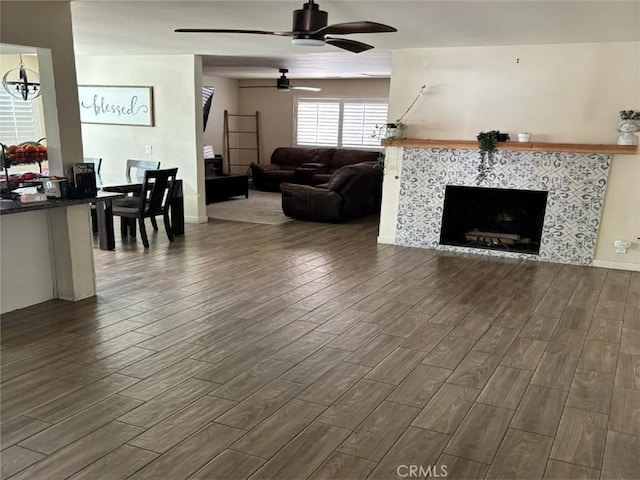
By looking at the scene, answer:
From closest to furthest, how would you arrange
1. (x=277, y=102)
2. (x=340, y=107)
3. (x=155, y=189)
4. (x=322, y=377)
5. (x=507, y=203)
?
1. (x=322, y=377)
2. (x=155, y=189)
3. (x=507, y=203)
4. (x=340, y=107)
5. (x=277, y=102)


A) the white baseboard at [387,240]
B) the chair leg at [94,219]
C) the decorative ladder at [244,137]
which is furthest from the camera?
the decorative ladder at [244,137]

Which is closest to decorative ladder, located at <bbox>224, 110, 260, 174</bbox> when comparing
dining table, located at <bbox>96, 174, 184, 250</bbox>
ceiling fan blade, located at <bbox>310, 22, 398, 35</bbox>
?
dining table, located at <bbox>96, 174, 184, 250</bbox>

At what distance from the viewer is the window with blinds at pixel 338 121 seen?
442 inches

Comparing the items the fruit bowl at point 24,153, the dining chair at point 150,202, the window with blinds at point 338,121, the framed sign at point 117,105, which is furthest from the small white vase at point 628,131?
the window with blinds at point 338,121

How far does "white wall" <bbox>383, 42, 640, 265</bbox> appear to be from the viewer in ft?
17.6

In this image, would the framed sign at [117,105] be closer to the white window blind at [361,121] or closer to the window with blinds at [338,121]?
the window with blinds at [338,121]

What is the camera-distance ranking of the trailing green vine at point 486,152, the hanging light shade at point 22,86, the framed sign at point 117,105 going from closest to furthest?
the hanging light shade at point 22,86 < the trailing green vine at point 486,152 < the framed sign at point 117,105

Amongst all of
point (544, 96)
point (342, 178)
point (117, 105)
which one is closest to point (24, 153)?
point (117, 105)

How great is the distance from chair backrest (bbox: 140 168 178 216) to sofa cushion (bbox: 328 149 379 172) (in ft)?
17.5

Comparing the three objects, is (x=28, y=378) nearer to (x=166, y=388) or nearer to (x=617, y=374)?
(x=166, y=388)

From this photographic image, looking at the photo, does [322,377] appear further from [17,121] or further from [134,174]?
[17,121]

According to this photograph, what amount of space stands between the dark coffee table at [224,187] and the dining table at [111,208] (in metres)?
2.52

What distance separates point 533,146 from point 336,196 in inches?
116

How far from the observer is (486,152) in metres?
5.86
